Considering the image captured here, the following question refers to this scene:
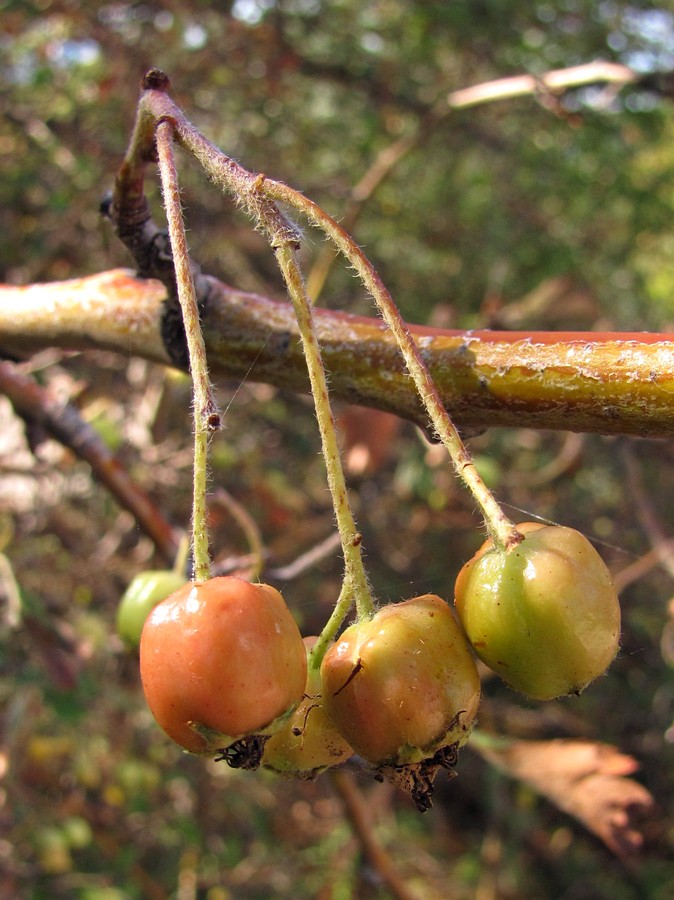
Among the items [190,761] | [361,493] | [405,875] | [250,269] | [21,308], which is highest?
[250,269]

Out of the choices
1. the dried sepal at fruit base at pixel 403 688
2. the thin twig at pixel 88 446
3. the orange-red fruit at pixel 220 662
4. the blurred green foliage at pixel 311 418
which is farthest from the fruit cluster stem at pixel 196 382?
the blurred green foliage at pixel 311 418

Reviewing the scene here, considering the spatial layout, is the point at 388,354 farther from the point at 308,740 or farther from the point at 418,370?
the point at 308,740

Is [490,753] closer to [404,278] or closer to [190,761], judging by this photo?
[190,761]

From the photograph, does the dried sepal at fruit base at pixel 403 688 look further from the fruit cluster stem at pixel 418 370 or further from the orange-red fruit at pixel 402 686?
the fruit cluster stem at pixel 418 370

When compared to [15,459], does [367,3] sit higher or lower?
higher

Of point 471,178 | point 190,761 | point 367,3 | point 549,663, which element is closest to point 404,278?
point 471,178

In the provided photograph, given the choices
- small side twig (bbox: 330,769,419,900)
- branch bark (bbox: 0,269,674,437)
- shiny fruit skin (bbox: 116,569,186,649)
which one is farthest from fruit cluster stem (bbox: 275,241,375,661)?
small side twig (bbox: 330,769,419,900)

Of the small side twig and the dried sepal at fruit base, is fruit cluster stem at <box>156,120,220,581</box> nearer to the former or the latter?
the dried sepal at fruit base
